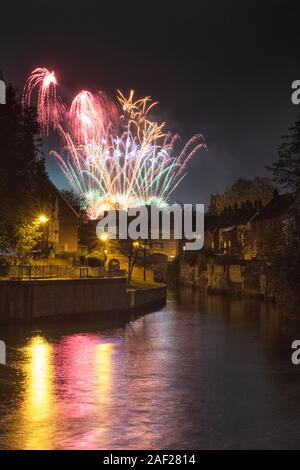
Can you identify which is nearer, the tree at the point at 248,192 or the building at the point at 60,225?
the building at the point at 60,225

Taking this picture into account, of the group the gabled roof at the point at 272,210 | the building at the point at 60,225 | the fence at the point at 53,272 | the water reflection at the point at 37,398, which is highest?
the gabled roof at the point at 272,210

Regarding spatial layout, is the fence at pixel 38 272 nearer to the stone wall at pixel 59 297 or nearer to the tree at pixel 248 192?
the stone wall at pixel 59 297

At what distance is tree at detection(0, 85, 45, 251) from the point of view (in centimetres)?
4988

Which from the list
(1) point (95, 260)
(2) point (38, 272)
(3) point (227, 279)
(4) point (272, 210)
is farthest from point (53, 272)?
(4) point (272, 210)

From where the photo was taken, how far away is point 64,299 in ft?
193

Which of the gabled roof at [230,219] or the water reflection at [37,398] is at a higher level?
the gabled roof at [230,219]

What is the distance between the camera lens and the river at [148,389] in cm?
2305

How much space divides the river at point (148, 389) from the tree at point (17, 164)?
29.1 ft

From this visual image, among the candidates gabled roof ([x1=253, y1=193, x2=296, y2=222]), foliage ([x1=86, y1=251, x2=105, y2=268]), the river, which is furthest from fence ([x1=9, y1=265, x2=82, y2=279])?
gabled roof ([x1=253, y1=193, x2=296, y2=222])

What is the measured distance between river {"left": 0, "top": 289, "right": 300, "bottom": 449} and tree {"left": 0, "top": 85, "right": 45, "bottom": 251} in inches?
349

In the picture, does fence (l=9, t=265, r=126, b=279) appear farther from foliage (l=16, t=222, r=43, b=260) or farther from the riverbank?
foliage (l=16, t=222, r=43, b=260)

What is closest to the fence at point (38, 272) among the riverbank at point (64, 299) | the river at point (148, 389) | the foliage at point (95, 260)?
the riverbank at point (64, 299)
